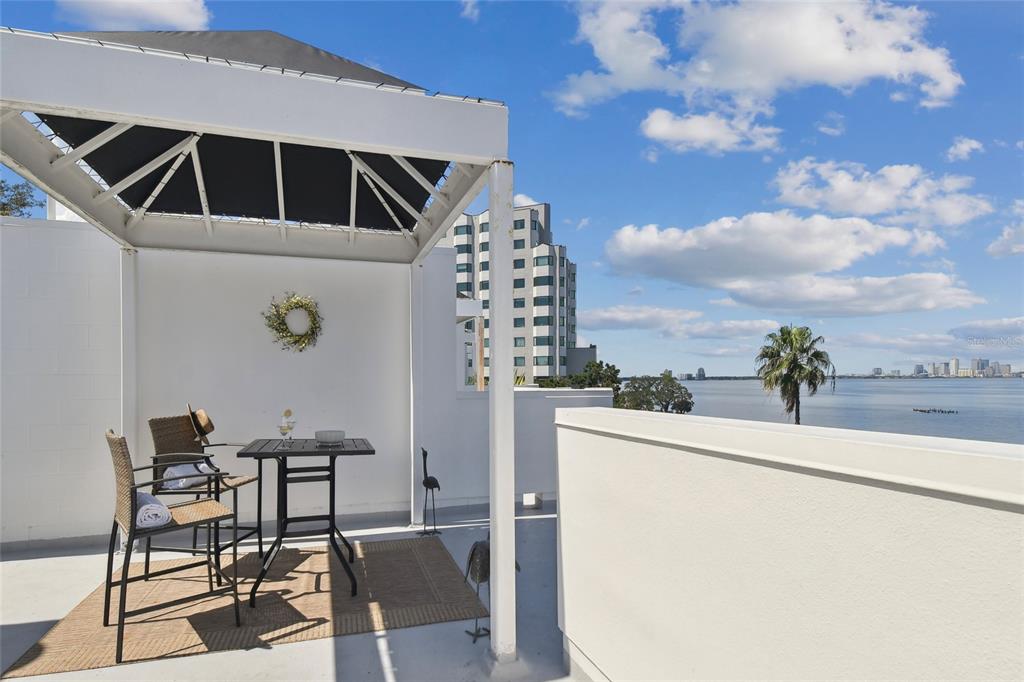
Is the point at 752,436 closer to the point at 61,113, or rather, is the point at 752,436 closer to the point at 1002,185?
the point at 61,113

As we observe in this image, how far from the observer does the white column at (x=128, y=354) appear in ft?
16.9

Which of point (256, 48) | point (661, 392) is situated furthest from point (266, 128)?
point (661, 392)

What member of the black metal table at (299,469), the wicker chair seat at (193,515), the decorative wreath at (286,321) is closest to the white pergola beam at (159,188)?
the decorative wreath at (286,321)

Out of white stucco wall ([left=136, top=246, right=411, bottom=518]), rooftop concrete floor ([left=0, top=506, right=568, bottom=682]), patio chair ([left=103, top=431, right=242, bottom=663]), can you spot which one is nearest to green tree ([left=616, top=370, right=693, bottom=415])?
white stucco wall ([left=136, top=246, right=411, bottom=518])

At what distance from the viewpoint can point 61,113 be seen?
102 inches

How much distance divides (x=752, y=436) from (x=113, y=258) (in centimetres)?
574

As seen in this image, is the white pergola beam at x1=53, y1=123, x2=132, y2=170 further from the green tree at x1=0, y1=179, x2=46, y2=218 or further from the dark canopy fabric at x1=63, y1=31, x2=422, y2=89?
the green tree at x1=0, y1=179, x2=46, y2=218

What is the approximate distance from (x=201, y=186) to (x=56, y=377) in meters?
2.27

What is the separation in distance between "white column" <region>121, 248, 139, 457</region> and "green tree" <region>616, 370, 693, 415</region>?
36.4 m

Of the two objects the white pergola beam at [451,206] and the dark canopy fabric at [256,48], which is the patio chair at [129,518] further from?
the white pergola beam at [451,206]

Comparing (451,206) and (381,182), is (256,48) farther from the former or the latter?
(451,206)

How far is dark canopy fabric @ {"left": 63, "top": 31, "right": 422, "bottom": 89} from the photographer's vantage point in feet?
9.46

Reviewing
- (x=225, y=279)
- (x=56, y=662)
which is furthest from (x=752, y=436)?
(x=225, y=279)

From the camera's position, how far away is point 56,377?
514 centimetres
